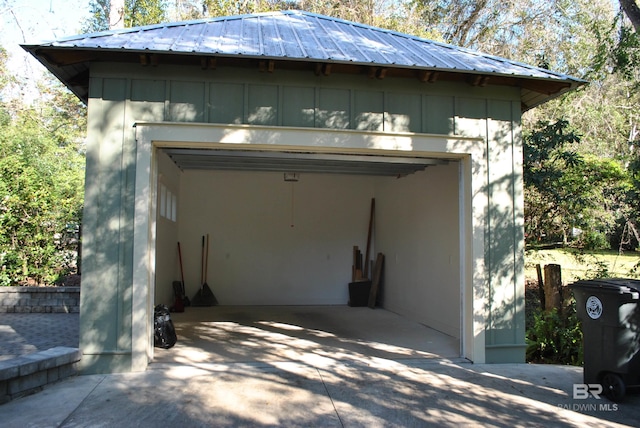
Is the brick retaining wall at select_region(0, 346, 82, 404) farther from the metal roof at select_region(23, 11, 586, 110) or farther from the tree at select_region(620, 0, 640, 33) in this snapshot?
the tree at select_region(620, 0, 640, 33)

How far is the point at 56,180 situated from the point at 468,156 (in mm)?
8066

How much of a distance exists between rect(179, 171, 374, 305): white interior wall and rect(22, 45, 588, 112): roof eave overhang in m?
5.29

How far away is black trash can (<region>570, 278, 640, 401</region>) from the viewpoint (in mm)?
4035

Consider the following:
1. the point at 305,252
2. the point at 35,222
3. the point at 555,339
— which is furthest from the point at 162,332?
the point at 305,252

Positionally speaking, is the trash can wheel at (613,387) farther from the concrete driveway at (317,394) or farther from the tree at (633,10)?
the tree at (633,10)

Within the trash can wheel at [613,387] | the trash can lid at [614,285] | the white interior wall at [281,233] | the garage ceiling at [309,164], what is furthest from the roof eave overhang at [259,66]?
the white interior wall at [281,233]

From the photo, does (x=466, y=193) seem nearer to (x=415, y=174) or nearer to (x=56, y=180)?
(x=415, y=174)

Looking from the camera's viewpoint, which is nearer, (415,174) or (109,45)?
(109,45)

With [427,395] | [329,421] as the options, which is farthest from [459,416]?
[329,421]

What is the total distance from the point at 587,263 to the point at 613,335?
4.15 m

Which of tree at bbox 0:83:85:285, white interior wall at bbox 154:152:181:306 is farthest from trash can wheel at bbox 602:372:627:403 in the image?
tree at bbox 0:83:85:285

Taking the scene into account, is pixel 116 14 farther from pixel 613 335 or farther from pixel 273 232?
pixel 613 335

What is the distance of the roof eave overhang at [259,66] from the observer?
4.62 m

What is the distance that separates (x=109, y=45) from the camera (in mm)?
4535
